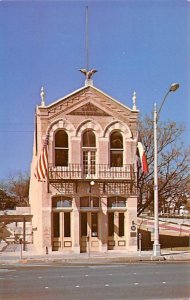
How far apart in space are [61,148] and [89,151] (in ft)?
4.90

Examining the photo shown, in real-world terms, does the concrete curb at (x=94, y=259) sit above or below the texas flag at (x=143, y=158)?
below

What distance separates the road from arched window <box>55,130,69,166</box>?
9.59 m

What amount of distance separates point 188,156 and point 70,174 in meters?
10.3

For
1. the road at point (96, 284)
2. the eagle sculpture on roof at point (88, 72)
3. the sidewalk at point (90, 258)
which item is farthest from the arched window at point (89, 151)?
the road at point (96, 284)

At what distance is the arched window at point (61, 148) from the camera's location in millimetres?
26828

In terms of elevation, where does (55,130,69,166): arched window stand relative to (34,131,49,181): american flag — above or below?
above

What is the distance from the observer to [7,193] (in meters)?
63.7

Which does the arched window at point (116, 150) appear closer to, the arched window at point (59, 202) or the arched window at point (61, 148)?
the arched window at point (61, 148)

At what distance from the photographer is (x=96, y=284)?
46.1ft

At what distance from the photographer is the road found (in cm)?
1224

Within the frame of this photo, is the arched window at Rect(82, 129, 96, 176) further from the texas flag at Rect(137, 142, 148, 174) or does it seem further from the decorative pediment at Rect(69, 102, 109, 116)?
the texas flag at Rect(137, 142, 148, 174)

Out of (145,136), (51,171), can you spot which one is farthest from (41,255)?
(145,136)

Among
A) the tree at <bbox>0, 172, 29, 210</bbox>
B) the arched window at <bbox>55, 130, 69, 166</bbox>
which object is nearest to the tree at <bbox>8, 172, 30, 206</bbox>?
the tree at <bbox>0, 172, 29, 210</bbox>

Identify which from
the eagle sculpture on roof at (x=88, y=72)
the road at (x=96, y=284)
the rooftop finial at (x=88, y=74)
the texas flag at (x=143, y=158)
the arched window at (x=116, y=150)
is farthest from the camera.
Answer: the eagle sculpture on roof at (x=88, y=72)
